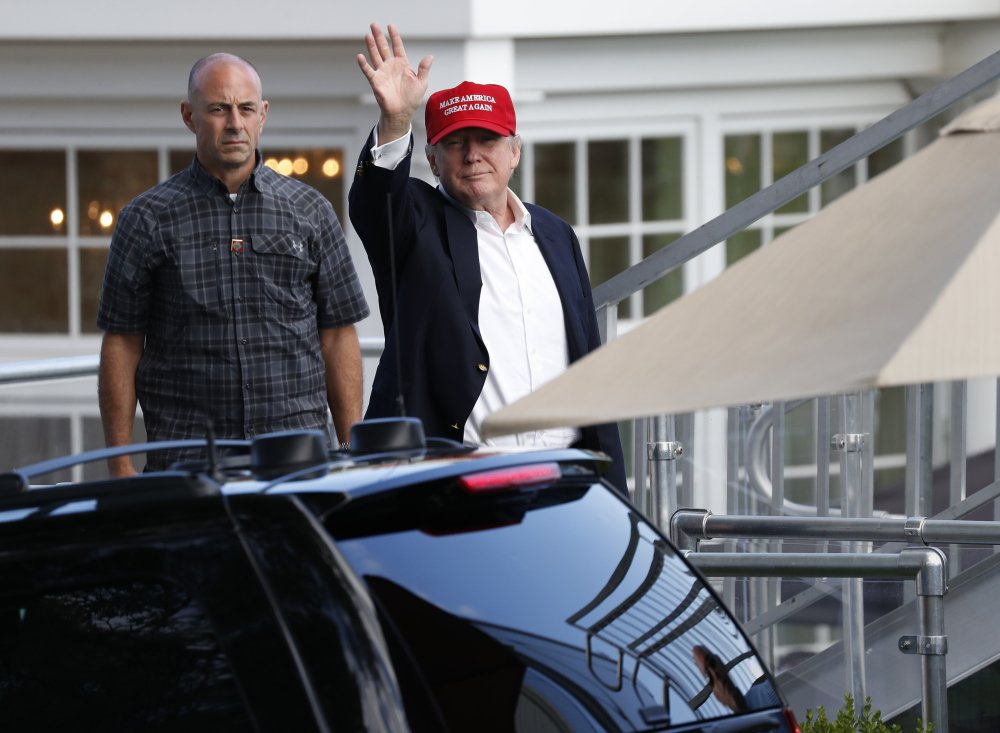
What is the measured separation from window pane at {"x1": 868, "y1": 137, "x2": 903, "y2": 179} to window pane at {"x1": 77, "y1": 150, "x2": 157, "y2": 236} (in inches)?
168

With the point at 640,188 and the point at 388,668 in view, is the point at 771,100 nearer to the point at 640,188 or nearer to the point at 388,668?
the point at 640,188

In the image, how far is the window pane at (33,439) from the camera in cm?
555

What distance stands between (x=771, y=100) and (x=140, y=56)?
3.55 meters

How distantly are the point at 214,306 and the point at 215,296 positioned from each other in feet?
0.09

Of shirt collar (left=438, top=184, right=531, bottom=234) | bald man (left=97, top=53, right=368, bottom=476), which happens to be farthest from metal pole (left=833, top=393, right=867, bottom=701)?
bald man (left=97, top=53, right=368, bottom=476)

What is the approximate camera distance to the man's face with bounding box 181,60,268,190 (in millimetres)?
4363

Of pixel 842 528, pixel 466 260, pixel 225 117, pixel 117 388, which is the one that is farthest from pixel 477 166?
pixel 842 528

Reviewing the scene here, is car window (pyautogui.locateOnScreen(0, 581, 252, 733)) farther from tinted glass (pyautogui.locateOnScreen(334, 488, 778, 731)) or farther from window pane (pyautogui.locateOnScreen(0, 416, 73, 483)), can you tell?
window pane (pyautogui.locateOnScreen(0, 416, 73, 483))

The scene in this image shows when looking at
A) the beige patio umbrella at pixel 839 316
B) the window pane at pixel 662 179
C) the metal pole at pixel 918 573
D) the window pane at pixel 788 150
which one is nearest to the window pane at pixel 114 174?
the window pane at pixel 662 179

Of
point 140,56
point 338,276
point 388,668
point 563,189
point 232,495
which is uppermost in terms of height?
point 140,56

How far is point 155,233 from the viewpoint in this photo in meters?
4.34

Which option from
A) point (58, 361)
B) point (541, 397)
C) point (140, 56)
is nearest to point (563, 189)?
point (140, 56)

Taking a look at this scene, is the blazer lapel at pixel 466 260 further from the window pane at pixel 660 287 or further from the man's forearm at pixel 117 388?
the window pane at pixel 660 287

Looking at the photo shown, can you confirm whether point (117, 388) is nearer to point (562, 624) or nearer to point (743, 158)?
point (562, 624)
